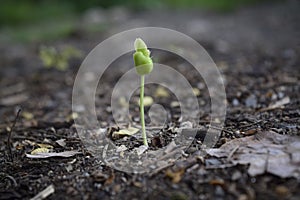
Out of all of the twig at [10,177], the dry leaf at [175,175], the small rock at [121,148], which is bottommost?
the twig at [10,177]

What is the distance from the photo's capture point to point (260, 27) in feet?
12.5

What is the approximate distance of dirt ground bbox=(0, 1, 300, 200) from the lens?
105 cm

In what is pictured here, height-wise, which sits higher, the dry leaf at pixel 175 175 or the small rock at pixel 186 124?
the small rock at pixel 186 124

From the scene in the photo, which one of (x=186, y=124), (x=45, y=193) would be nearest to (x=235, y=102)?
(x=186, y=124)

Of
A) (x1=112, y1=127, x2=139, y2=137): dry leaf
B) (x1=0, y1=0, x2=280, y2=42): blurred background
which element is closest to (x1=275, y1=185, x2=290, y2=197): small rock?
(x1=112, y1=127, x2=139, y2=137): dry leaf

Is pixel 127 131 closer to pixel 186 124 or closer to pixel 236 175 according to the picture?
pixel 186 124

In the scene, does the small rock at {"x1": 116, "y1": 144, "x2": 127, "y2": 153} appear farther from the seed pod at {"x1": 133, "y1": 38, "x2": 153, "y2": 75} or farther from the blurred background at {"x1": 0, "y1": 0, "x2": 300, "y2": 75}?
the blurred background at {"x1": 0, "y1": 0, "x2": 300, "y2": 75}

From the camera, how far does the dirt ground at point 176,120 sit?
1048 mm

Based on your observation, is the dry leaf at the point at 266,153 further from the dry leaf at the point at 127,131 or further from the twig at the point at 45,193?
the twig at the point at 45,193

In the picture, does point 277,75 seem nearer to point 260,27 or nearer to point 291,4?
point 260,27

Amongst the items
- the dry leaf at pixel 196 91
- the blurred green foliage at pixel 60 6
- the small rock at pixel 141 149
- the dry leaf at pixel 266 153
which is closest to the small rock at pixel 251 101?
the dry leaf at pixel 196 91

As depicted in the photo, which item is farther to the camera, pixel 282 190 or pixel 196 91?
pixel 196 91

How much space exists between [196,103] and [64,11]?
4.34 m

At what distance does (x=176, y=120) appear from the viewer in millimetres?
1703
